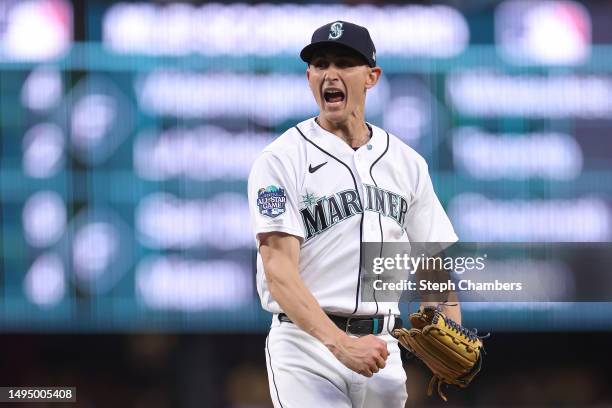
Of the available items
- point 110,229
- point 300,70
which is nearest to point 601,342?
point 300,70

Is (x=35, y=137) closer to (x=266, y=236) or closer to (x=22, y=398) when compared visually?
(x=22, y=398)

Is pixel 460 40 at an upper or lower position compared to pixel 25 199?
upper

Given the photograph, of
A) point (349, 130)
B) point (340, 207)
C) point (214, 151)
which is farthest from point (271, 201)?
point (214, 151)

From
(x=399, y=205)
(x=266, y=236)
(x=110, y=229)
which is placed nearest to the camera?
(x=266, y=236)

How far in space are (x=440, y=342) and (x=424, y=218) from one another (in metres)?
0.40

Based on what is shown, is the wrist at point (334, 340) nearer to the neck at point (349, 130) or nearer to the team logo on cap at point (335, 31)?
the neck at point (349, 130)

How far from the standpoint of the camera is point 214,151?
4.67 metres

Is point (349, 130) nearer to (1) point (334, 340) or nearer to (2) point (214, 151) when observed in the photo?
(1) point (334, 340)

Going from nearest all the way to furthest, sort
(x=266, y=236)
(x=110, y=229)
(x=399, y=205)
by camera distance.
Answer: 1. (x=266, y=236)
2. (x=399, y=205)
3. (x=110, y=229)

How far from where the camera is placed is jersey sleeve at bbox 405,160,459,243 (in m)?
3.27

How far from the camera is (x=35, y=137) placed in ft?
15.4

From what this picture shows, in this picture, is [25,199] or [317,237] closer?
[317,237]

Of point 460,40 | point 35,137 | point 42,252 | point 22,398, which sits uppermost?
point 460,40

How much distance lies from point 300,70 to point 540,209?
1.20 metres
